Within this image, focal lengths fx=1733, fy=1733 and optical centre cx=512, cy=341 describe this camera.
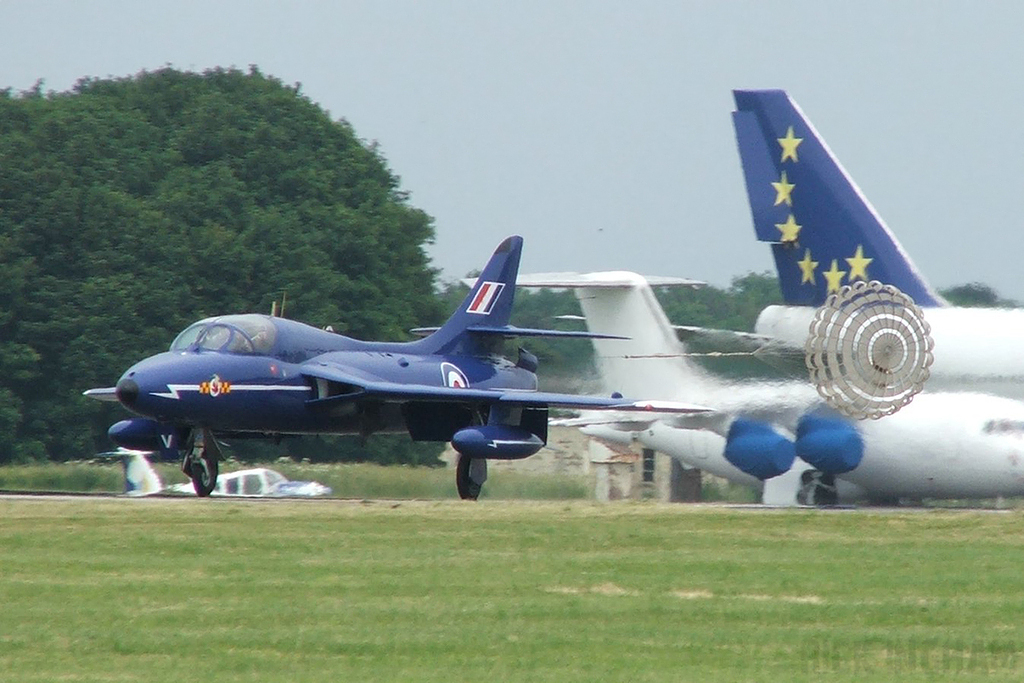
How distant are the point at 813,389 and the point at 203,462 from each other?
839cm

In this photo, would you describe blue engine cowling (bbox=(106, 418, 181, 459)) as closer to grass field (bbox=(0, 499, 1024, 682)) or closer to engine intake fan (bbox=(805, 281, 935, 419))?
grass field (bbox=(0, 499, 1024, 682))

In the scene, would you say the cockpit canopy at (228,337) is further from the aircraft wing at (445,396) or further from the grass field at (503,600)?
the grass field at (503,600)

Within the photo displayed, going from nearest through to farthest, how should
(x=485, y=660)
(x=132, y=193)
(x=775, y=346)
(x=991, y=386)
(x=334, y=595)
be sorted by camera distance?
(x=485, y=660) → (x=334, y=595) → (x=991, y=386) → (x=775, y=346) → (x=132, y=193)

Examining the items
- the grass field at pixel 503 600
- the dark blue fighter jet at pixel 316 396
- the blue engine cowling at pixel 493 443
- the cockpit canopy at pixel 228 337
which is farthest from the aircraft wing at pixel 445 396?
the grass field at pixel 503 600

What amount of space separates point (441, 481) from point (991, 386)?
8256mm

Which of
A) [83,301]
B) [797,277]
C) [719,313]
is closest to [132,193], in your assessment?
[83,301]

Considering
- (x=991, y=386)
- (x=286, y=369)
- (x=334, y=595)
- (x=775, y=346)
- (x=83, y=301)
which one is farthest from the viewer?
(x=83, y=301)

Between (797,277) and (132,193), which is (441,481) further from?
(132,193)

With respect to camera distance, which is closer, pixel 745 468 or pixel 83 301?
pixel 745 468

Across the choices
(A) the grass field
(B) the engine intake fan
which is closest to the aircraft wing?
(B) the engine intake fan

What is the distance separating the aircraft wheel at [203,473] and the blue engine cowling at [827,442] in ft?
26.8

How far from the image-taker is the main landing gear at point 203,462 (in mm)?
21719

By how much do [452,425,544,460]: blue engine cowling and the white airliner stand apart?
464 cm

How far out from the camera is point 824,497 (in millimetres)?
26688
